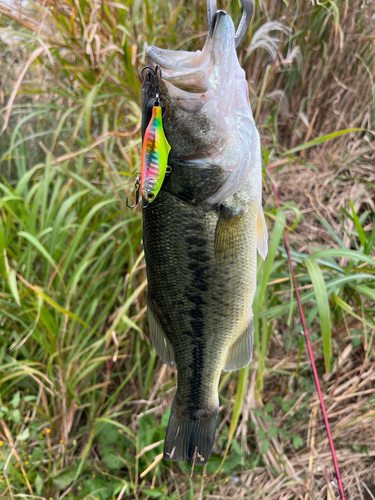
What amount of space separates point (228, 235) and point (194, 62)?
0.45 meters

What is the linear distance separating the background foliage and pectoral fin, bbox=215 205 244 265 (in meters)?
0.66

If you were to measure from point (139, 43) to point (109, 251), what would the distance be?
1233 mm

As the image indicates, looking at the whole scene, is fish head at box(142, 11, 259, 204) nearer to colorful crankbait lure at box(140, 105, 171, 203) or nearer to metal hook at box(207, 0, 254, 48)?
metal hook at box(207, 0, 254, 48)

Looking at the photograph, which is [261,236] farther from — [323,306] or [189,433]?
[189,433]

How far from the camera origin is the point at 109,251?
186 centimetres

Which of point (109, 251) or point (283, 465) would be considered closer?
point (283, 465)

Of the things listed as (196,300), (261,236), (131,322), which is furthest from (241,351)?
(131,322)

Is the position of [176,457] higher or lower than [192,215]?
lower

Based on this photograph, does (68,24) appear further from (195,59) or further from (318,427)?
(318,427)

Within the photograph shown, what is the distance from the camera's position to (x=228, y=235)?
87 centimetres

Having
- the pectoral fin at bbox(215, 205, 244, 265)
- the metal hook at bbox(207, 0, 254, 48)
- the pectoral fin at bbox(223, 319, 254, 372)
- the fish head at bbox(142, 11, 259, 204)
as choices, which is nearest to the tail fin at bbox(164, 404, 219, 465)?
the pectoral fin at bbox(223, 319, 254, 372)

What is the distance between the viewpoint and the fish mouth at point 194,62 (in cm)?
74

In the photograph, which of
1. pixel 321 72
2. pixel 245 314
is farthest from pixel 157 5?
pixel 245 314

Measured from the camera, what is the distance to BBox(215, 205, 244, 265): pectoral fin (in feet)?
2.84
